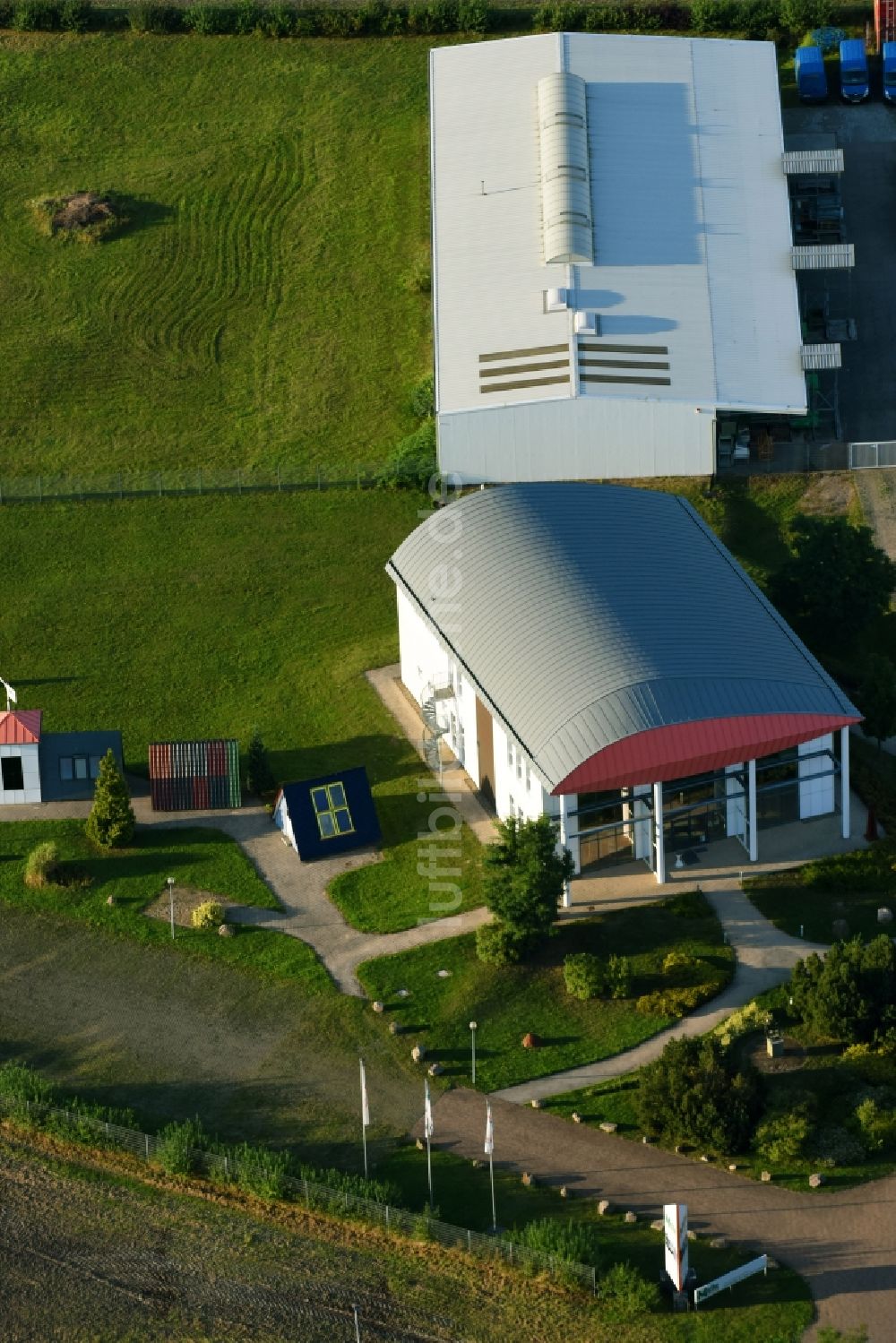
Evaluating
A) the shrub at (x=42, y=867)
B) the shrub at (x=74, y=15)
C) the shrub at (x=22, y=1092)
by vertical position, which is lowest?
the shrub at (x=22, y=1092)

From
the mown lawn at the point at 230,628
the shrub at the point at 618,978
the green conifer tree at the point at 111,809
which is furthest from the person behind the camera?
the mown lawn at the point at 230,628

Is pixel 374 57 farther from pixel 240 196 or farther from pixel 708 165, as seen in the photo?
pixel 708 165

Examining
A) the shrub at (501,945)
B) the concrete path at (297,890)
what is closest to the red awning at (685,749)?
the shrub at (501,945)

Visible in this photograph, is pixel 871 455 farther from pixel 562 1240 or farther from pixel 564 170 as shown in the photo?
pixel 562 1240

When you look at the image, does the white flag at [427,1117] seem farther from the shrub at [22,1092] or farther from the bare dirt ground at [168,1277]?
the shrub at [22,1092]

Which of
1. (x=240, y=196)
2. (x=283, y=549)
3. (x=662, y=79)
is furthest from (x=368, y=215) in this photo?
(x=283, y=549)

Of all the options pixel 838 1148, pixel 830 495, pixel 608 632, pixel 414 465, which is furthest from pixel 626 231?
pixel 838 1148
